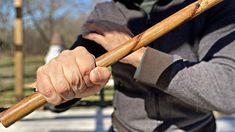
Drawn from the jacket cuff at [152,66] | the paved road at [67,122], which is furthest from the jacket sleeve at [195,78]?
the paved road at [67,122]

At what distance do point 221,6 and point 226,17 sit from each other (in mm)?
31

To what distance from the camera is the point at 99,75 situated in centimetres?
65

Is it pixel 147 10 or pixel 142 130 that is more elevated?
pixel 147 10

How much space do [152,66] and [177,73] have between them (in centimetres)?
6

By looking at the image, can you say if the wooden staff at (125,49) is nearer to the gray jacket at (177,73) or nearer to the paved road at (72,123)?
the gray jacket at (177,73)

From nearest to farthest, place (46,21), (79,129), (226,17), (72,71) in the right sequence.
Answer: (72,71)
(226,17)
(79,129)
(46,21)

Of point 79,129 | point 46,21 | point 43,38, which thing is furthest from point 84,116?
point 46,21

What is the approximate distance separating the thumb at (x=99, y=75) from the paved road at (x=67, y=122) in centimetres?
276

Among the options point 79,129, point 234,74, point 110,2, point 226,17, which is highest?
point 110,2

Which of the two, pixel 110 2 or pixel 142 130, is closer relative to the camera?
pixel 142 130

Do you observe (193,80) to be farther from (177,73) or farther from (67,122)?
(67,122)

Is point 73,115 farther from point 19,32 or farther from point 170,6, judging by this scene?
point 170,6

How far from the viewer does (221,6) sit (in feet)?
3.09

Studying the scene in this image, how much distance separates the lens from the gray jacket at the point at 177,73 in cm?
79
